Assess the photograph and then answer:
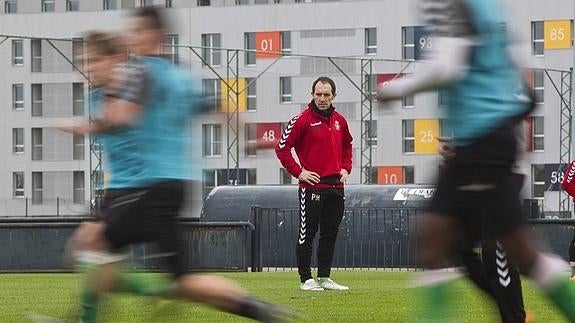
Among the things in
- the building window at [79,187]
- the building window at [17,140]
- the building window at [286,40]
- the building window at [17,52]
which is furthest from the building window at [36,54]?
the building window at [286,40]

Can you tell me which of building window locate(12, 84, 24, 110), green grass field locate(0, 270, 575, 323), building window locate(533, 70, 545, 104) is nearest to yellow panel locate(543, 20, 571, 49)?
building window locate(533, 70, 545, 104)

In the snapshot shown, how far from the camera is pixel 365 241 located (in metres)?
26.3

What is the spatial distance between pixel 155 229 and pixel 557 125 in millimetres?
57186

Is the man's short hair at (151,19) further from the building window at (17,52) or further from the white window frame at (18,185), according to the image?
the white window frame at (18,185)

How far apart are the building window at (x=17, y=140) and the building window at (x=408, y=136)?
1873cm

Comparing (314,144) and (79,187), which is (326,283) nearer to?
(314,144)

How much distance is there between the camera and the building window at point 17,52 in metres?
42.7

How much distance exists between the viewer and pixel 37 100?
5475 centimetres

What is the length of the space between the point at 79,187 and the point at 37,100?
147 inches

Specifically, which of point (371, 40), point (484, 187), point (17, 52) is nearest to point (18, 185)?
point (17, 52)

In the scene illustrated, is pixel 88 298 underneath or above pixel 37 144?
underneath

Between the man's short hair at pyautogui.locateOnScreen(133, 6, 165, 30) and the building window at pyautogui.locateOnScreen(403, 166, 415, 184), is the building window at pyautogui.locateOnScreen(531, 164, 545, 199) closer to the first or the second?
the building window at pyautogui.locateOnScreen(403, 166, 415, 184)

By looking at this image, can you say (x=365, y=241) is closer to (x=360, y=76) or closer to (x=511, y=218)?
(x=511, y=218)

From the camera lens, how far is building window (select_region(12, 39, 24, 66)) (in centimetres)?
4271
